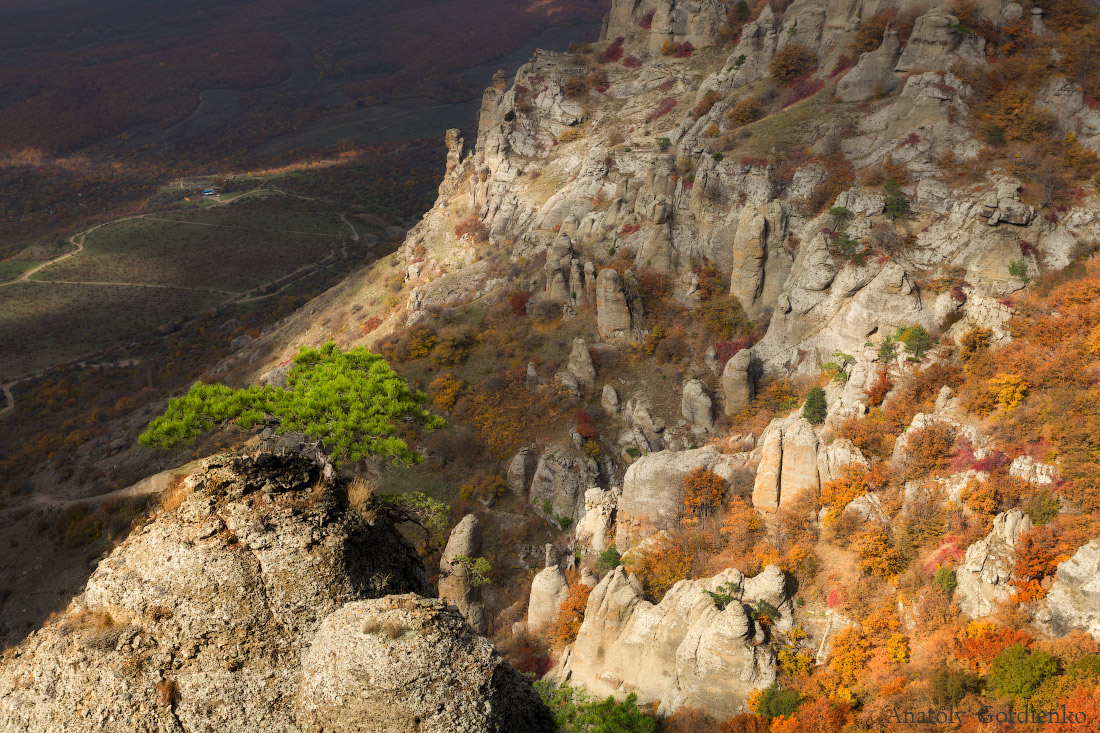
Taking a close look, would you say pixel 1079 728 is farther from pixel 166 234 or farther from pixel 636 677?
pixel 166 234

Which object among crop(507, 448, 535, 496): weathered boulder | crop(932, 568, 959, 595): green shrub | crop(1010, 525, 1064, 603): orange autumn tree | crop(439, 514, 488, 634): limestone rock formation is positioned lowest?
crop(507, 448, 535, 496): weathered boulder

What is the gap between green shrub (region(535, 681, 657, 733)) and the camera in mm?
22953

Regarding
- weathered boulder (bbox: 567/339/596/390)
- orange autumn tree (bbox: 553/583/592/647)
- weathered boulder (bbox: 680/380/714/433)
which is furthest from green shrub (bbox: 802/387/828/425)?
weathered boulder (bbox: 567/339/596/390)

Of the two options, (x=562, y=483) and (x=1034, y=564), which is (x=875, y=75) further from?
(x=1034, y=564)

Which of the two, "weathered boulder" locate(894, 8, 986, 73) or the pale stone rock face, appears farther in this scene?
"weathered boulder" locate(894, 8, 986, 73)

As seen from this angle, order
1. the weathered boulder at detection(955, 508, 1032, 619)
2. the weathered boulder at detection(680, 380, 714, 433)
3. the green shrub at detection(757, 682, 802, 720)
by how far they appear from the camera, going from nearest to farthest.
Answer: the weathered boulder at detection(955, 508, 1032, 619) < the green shrub at detection(757, 682, 802, 720) < the weathered boulder at detection(680, 380, 714, 433)

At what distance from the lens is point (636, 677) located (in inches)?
1053

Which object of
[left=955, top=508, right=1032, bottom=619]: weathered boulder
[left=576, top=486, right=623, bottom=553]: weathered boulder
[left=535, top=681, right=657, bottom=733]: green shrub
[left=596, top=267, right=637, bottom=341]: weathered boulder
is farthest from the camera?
[left=596, top=267, right=637, bottom=341]: weathered boulder

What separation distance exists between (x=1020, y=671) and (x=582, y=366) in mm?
35558

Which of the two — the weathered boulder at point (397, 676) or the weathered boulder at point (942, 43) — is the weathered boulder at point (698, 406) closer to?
the weathered boulder at point (942, 43)

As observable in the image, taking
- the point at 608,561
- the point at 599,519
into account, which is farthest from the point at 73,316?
the point at 608,561

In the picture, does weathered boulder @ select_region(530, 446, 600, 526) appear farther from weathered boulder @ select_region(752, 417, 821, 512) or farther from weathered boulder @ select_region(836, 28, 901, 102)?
weathered boulder @ select_region(836, 28, 901, 102)

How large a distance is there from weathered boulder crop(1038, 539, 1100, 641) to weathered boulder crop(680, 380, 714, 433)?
26478mm

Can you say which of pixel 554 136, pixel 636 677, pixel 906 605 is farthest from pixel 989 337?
pixel 554 136
